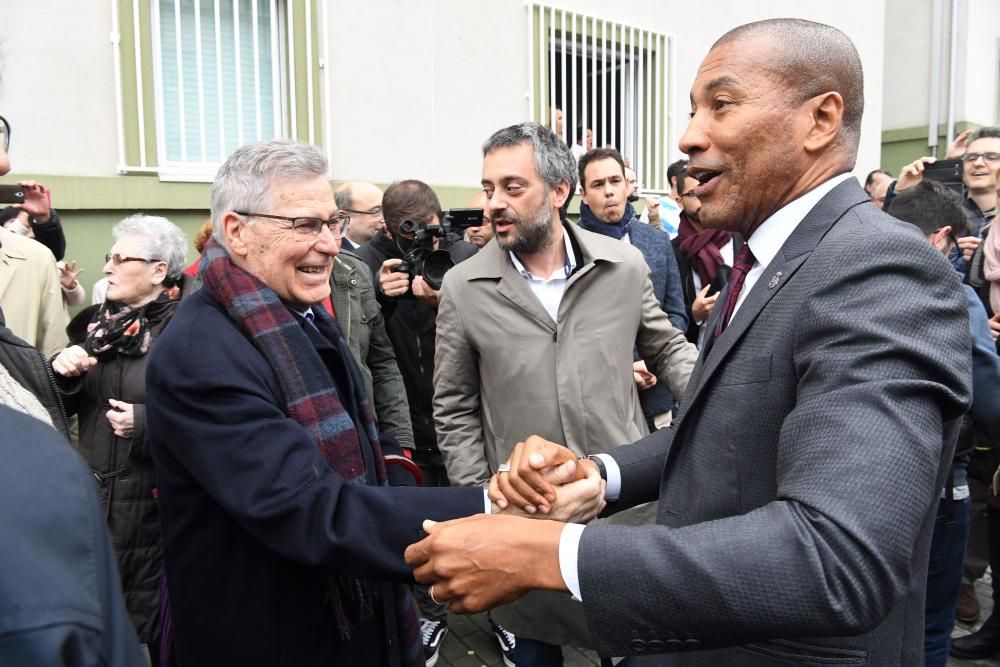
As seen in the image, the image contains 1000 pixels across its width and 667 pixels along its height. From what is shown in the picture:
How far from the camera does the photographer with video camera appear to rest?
152 inches

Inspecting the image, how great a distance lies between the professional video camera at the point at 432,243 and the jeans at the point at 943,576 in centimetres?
235

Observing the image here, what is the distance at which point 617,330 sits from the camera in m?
2.81

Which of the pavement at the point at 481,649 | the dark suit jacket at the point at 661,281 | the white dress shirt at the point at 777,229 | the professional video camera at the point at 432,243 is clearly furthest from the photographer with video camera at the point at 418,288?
the white dress shirt at the point at 777,229

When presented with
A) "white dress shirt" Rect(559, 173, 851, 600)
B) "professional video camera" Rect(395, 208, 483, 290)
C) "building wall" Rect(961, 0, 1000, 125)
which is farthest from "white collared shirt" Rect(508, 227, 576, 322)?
"building wall" Rect(961, 0, 1000, 125)

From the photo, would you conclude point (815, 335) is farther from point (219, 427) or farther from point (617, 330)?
point (617, 330)

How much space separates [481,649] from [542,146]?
8.20ft

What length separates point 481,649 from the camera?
3.88m

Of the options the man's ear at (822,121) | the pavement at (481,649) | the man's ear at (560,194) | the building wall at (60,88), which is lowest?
the pavement at (481,649)

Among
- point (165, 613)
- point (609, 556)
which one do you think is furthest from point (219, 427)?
point (609, 556)

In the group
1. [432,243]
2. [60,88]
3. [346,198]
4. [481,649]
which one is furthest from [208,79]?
[481,649]

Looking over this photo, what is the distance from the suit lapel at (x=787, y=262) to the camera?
53.0 inches

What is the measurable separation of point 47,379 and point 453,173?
17.1 feet

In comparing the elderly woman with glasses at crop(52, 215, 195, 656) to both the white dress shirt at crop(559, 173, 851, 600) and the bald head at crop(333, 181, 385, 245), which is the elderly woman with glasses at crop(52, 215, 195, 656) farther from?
the white dress shirt at crop(559, 173, 851, 600)

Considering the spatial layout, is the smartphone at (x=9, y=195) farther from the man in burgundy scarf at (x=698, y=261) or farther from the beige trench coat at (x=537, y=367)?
the man in burgundy scarf at (x=698, y=261)
